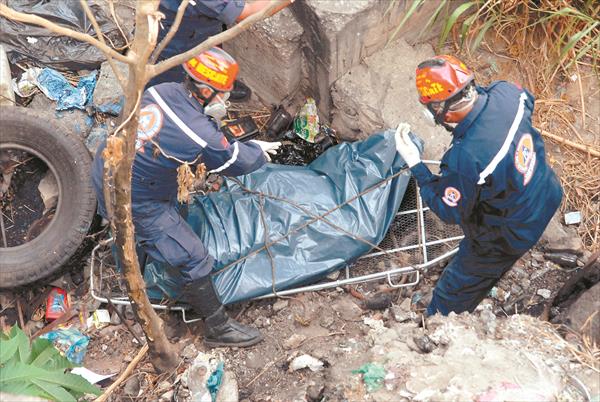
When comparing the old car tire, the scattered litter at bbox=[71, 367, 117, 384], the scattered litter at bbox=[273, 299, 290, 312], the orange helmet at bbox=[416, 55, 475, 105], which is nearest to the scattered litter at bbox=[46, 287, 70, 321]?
the old car tire

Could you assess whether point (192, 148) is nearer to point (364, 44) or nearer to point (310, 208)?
point (310, 208)

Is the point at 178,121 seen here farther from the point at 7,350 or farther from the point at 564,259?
the point at 564,259

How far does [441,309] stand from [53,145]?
2624 millimetres

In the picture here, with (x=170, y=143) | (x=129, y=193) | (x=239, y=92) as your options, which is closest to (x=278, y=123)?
(x=239, y=92)

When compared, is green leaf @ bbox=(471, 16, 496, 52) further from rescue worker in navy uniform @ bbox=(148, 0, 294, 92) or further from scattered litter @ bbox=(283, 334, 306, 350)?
scattered litter @ bbox=(283, 334, 306, 350)

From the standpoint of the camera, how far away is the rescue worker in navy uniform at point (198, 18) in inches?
153

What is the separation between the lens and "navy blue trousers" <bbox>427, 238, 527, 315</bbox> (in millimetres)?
3412

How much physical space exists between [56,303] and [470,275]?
265 centimetres

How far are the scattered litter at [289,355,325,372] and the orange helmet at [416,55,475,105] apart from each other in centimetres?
141

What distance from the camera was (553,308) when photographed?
12.5 ft

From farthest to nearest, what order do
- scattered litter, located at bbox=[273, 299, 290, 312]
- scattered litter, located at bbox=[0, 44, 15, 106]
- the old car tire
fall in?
scattered litter, located at bbox=[0, 44, 15, 106] < the old car tire < scattered litter, located at bbox=[273, 299, 290, 312]

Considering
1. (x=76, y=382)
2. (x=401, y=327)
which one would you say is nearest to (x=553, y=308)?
(x=401, y=327)

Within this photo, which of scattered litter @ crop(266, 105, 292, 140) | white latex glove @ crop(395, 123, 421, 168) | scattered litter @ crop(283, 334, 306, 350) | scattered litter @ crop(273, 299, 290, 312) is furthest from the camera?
scattered litter @ crop(266, 105, 292, 140)

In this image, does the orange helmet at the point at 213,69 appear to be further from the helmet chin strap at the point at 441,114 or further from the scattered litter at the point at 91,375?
the scattered litter at the point at 91,375
